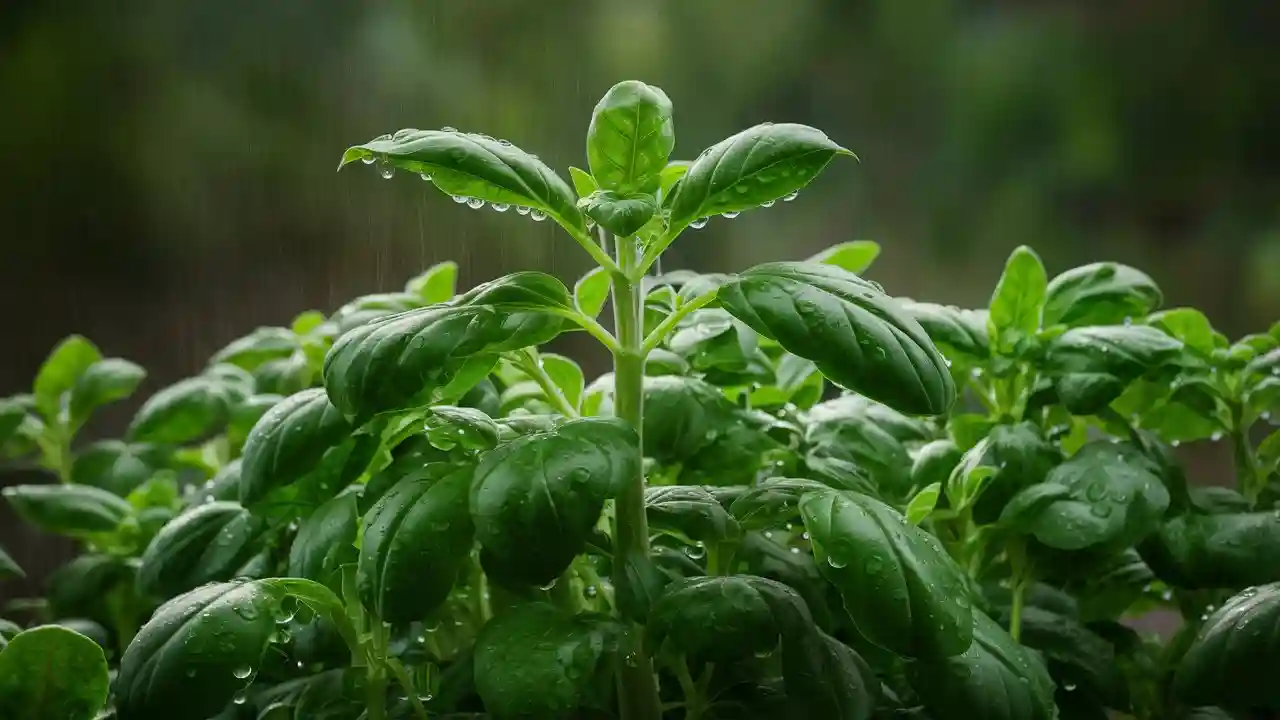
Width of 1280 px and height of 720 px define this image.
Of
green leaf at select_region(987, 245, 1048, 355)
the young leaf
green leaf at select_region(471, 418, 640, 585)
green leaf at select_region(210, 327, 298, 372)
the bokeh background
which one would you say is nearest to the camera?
green leaf at select_region(471, 418, 640, 585)

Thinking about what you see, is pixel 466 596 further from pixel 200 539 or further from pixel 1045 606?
pixel 1045 606

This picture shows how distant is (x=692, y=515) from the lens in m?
0.64

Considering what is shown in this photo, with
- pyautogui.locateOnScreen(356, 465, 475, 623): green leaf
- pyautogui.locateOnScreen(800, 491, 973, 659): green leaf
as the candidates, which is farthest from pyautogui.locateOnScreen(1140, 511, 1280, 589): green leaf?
pyautogui.locateOnScreen(356, 465, 475, 623): green leaf

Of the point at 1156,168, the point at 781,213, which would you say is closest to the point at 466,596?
the point at 781,213

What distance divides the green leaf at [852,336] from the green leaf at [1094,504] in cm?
22

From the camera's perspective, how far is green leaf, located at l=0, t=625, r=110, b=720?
2.05 feet

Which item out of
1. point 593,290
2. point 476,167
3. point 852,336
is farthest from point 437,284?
point 852,336

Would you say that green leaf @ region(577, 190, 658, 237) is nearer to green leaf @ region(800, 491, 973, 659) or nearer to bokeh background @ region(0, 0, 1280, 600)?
green leaf @ region(800, 491, 973, 659)

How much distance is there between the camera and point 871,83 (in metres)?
1.50

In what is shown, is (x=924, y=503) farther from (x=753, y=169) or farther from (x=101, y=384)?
(x=101, y=384)

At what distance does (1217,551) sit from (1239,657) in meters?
0.10

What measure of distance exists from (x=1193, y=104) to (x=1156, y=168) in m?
0.09

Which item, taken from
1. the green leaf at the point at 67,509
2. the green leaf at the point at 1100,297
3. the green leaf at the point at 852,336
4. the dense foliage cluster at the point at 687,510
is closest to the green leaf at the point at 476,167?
the dense foliage cluster at the point at 687,510

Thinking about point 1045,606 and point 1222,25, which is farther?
point 1222,25
